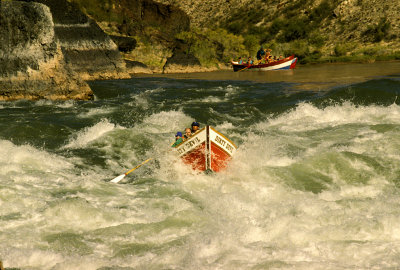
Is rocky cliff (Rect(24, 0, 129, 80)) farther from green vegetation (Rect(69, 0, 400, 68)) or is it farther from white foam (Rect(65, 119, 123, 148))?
white foam (Rect(65, 119, 123, 148))

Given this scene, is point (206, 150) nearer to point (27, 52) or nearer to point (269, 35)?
point (27, 52)

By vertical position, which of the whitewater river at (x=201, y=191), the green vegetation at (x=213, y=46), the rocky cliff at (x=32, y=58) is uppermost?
the green vegetation at (x=213, y=46)

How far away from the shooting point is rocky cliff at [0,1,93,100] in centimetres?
1645

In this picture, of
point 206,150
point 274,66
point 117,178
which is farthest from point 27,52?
point 274,66

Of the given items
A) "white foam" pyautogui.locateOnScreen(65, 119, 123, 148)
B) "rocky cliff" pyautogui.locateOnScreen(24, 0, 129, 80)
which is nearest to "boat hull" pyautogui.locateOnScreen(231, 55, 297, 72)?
"rocky cliff" pyautogui.locateOnScreen(24, 0, 129, 80)

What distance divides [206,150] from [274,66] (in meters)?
29.9

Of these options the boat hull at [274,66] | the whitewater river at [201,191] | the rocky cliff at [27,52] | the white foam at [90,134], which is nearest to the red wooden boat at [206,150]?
the whitewater river at [201,191]

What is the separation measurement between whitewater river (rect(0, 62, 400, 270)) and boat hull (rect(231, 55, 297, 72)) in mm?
20816

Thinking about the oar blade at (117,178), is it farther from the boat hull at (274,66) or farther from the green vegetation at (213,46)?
the green vegetation at (213,46)

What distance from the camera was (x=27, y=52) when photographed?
1656 cm

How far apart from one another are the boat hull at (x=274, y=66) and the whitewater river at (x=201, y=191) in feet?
68.3

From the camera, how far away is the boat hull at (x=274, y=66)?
38031 millimetres

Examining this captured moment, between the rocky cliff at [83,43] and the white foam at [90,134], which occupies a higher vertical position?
the rocky cliff at [83,43]

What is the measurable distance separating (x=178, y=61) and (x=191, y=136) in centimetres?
2766
